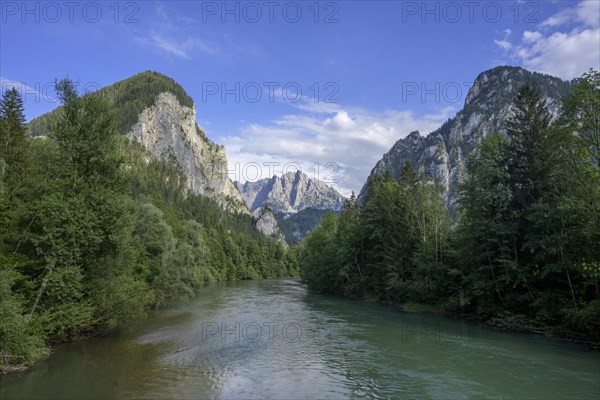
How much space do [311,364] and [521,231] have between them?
2357 centimetres

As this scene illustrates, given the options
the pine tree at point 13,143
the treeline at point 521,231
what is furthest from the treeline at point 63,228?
the treeline at point 521,231

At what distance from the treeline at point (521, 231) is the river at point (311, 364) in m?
3.30

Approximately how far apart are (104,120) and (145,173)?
144991mm

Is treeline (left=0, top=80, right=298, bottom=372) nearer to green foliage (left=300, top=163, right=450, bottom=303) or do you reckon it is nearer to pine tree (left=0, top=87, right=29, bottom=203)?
pine tree (left=0, top=87, right=29, bottom=203)

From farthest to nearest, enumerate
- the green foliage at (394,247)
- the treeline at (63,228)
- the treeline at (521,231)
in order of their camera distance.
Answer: the green foliage at (394,247)
the treeline at (521,231)
the treeline at (63,228)

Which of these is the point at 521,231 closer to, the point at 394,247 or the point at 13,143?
the point at 394,247

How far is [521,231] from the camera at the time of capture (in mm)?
35719

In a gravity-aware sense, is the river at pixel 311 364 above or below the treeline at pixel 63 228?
below

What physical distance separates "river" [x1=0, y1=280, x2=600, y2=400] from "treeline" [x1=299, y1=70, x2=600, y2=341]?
3302mm

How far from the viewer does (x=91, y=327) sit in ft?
92.4

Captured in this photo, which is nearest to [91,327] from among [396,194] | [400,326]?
[400,326]

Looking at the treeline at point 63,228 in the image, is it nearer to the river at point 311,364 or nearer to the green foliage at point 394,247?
the river at point 311,364

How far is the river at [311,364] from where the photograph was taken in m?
18.4

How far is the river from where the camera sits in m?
18.4
